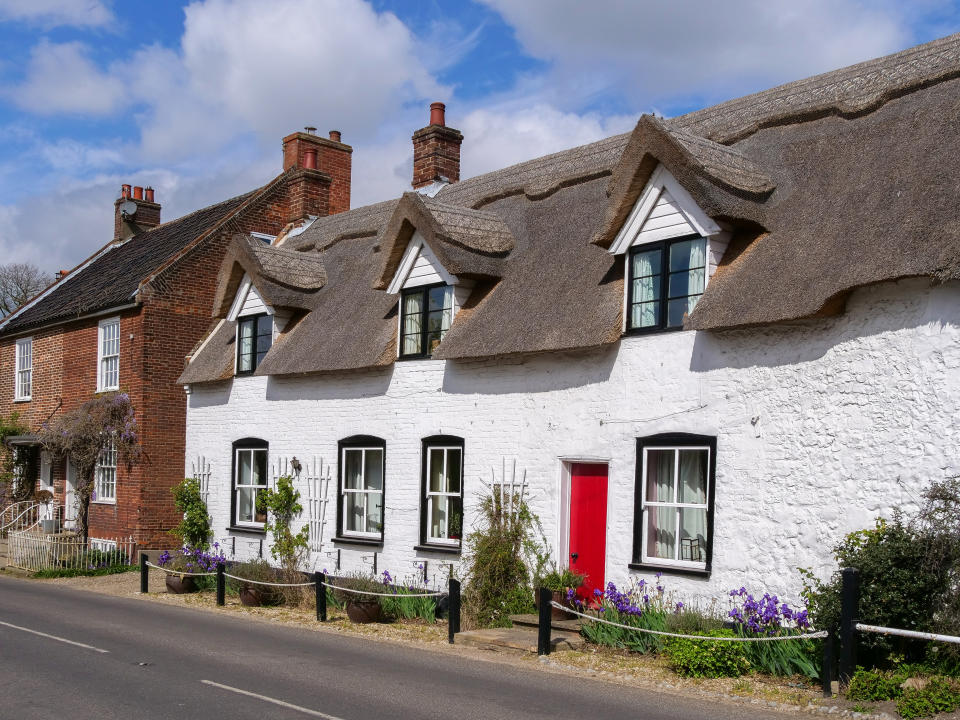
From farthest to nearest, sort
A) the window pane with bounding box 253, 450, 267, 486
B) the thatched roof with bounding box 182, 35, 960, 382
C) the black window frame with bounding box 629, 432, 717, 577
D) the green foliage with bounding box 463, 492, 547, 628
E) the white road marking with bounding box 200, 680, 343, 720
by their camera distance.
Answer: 1. the window pane with bounding box 253, 450, 267, 486
2. the green foliage with bounding box 463, 492, 547, 628
3. the black window frame with bounding box 629, 432, 717, 577
4. the thatched roof with bounding box 182, 35, 960, 382
5. the white road marking with bounding box 200, 680, 343, 720

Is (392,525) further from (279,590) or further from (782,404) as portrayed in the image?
(782,404)

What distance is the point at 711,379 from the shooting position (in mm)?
12320

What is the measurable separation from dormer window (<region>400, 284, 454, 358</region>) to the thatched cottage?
50mm

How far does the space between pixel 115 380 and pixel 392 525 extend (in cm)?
1040

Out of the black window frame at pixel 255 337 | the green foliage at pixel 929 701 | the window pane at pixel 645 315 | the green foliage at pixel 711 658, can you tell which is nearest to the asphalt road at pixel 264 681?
the green foliage at pixel 711 658

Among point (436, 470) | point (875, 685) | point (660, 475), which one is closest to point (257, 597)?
point (436, 470)

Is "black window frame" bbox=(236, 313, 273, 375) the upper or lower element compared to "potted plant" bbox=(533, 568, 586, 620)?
upper

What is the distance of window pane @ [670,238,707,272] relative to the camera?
12.8 meters

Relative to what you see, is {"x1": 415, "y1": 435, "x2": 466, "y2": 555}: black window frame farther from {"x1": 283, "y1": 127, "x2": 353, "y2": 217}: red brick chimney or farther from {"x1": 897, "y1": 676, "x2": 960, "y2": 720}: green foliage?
{"x1": 283, "y1": 127, "x2": 353, "y2": 217}: red brick chimney

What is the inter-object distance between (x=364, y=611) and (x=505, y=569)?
2306mm

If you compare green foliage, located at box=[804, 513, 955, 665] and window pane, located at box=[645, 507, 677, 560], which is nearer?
green foliage, located at box=[804, 513, 955, 665]

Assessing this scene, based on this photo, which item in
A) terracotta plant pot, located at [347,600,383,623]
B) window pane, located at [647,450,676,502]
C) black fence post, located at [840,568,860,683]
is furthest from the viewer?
terracotta plant pot, located at [347,600,383,623]

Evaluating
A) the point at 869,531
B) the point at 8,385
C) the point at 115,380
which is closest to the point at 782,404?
the point at 869,531

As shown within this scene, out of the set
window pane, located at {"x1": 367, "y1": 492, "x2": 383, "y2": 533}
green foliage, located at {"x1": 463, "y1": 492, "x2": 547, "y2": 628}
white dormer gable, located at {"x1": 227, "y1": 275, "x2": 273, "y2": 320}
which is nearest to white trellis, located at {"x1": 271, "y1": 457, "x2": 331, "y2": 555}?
window pane, located at {"x1": 367, "y1": 492, "x2": 383, "y2": 533}
